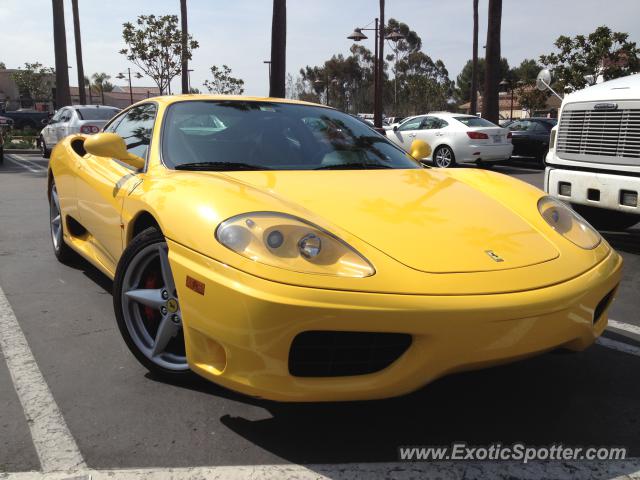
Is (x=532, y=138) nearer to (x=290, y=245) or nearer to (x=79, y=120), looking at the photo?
(x=79, y=120)

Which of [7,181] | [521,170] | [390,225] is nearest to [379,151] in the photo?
[390,225]

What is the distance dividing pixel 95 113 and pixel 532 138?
→ 410 inches

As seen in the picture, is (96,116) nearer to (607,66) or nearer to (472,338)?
(472,338)

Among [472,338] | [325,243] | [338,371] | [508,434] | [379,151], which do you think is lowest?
[508,434]

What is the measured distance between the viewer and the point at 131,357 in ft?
9.19

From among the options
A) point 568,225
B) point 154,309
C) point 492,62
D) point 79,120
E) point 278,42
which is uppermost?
point 278,42

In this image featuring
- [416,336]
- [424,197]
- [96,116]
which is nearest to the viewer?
[416,336]

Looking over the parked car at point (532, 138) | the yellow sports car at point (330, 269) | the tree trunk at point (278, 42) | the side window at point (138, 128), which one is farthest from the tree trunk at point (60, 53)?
the yellow sports car at point (330, 269)

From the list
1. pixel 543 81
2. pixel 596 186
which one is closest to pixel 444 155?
pixel 543 81

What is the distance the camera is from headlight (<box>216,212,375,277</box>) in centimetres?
188

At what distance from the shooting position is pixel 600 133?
4.89 meters

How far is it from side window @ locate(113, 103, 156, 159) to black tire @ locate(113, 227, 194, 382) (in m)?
0.66

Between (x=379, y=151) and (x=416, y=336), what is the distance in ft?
5.51

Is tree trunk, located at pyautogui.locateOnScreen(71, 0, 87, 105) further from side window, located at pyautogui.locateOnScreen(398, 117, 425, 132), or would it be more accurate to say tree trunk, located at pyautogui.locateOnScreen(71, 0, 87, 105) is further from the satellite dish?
the satellite dish
